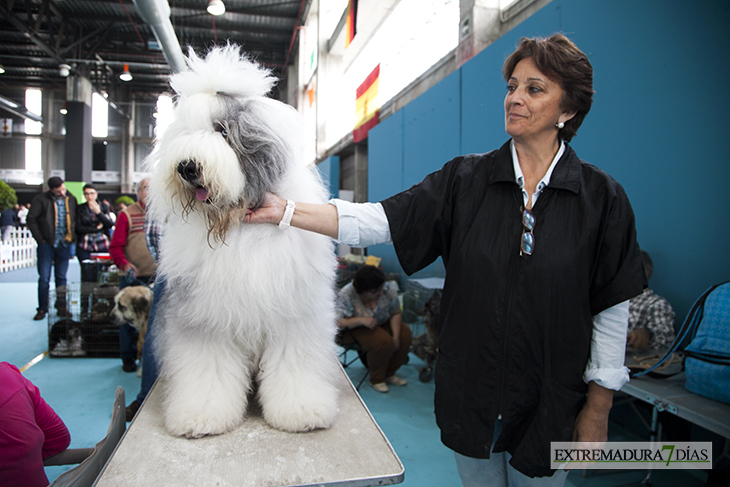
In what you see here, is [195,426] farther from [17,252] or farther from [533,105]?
[17,252]

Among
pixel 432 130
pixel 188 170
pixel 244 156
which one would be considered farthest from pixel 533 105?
pixel 432 130

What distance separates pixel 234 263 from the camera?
1190 mm

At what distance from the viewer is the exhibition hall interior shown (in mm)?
1062

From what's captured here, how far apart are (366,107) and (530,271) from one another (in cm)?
692

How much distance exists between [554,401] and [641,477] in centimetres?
177

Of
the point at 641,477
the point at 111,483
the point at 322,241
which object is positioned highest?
the point at 322,241

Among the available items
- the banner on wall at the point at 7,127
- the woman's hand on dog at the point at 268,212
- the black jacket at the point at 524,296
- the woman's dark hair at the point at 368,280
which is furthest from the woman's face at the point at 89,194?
the banner on wall at the point at 7,127

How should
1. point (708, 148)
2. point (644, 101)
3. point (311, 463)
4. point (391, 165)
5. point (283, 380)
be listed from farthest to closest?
1. point (391, 165)
2. point (644, 101)
3. point (708, 148)
4. point (283, 380)
5. point (311, 463)

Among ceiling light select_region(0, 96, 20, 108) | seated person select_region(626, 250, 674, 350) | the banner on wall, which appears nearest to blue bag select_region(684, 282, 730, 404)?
seated person select_region(626, 250, 674, 350)

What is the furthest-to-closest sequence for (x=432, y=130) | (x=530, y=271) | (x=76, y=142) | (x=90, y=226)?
(x=76, y=142), (x=90, y=226), (x=432, y=130), (x=530, y=271)

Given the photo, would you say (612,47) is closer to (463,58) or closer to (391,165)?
(463,58)

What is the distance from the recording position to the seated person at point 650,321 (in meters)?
2.22

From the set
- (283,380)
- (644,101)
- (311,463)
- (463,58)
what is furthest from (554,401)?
(463,58)

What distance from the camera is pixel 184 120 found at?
3.83ft
